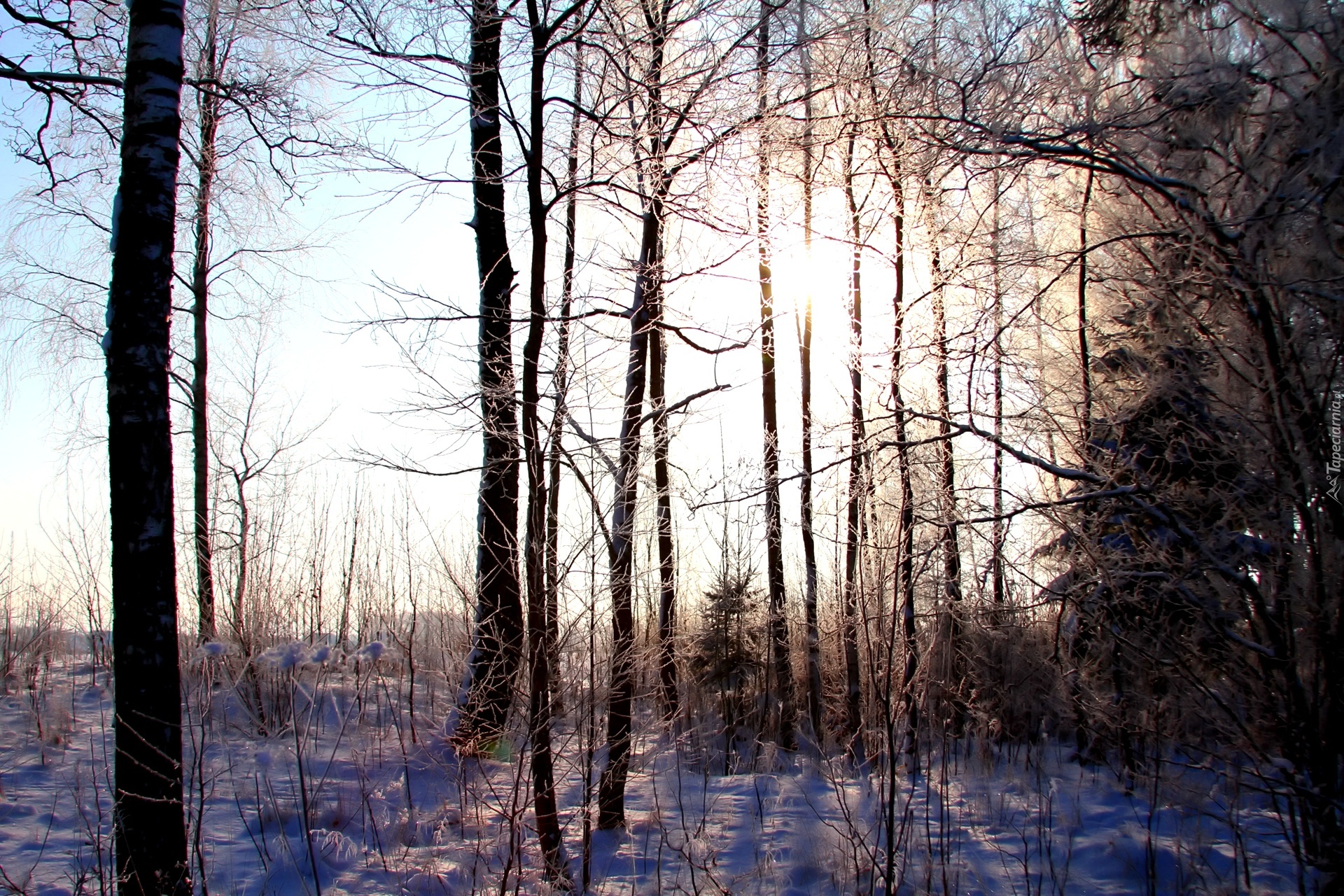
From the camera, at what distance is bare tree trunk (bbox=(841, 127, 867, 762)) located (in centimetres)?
652

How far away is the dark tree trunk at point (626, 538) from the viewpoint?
192 inches

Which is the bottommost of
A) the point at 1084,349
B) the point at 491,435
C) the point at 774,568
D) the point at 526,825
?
the point at 526,825

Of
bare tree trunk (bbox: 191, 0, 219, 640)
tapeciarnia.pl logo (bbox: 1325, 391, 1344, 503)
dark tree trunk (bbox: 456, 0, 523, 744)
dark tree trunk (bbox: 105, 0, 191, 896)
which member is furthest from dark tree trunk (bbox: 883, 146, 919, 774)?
bare tree trunk (bbox: 191, 0, 219, 640)

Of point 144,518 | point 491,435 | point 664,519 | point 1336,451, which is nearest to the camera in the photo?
point 144,518

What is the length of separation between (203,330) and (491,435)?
587 cm

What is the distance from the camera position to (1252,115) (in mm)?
4199

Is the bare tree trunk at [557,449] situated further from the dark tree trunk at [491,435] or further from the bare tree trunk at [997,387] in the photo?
the bare tree trunk at [997,387]

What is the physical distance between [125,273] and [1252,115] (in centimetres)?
575

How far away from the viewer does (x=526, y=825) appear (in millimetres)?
4781

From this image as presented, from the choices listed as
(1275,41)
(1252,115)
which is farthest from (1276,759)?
(1275,41)

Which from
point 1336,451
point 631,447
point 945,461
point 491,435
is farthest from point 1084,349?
point 491,435

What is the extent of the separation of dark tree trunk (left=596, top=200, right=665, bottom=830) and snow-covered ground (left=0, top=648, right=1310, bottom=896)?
182 mm

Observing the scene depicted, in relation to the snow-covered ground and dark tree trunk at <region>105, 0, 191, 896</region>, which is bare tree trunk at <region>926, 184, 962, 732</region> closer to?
the snow-covered ground

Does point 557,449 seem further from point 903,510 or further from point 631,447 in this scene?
point 903,510
